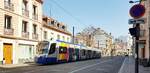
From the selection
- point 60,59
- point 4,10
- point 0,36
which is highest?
point 4,10

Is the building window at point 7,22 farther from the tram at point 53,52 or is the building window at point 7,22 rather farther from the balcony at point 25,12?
the tram at point 53,52

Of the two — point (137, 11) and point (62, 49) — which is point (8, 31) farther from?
point (137, 11)

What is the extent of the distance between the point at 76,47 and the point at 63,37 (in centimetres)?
2107

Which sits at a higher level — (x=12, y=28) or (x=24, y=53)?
(x=12, y=28)

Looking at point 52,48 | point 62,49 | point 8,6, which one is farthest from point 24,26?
point 52,48

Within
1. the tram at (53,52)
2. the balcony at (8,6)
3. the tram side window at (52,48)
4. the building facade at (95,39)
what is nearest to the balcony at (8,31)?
the balcony at (8,6)

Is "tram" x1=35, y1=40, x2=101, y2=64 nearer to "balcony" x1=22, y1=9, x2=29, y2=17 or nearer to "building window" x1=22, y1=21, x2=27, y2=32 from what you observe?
"building window" x1=22, y1=21, x2=27, y2=32

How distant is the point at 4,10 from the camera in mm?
41156

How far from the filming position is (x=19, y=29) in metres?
45.9

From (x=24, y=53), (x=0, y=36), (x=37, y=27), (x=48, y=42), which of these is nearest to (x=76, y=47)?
(x=37, y=27)

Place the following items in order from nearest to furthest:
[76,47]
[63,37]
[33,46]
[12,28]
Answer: [12,28], [33,46], [76,47], [63,37]

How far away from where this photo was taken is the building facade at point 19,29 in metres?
41.5

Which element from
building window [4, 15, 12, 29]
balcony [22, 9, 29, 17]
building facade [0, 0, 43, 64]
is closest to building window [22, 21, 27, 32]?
building facade [0, 0, 43, 64]

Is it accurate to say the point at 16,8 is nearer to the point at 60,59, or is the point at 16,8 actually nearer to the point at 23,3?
the point at 23,3
